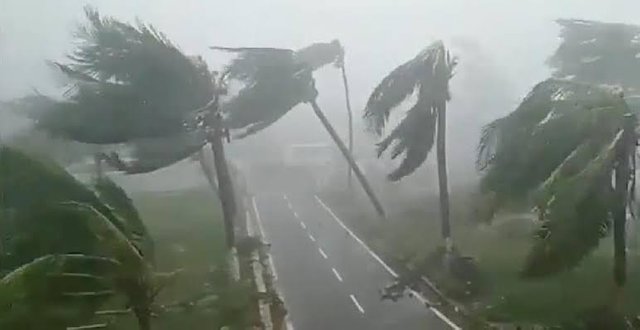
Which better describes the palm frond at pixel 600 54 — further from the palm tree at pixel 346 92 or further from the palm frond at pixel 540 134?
the palm tree at pixel 346 92

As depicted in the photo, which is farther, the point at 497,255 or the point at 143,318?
the point at 497,255

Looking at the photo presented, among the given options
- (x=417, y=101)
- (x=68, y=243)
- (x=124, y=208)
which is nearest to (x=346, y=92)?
(x=417, y=101)

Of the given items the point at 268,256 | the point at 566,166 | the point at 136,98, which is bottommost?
the point at 268,256

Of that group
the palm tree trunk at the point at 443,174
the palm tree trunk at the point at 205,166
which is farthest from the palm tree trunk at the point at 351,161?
the palm tree trunk at the point at 205,166

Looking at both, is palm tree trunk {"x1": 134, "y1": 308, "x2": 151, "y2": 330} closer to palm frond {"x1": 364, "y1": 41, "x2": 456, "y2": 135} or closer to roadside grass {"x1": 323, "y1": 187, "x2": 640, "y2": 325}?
roadside grass {"x1": 323, "y1": 187, "x2": 640, "y2": 325}

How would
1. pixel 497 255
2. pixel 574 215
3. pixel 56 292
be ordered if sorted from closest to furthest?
pixel 56 292 → pixel 574 215 → pixel 497 255

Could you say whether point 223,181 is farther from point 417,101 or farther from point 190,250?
point 417,101

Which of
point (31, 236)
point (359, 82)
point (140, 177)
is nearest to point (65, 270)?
point (31, 236)
